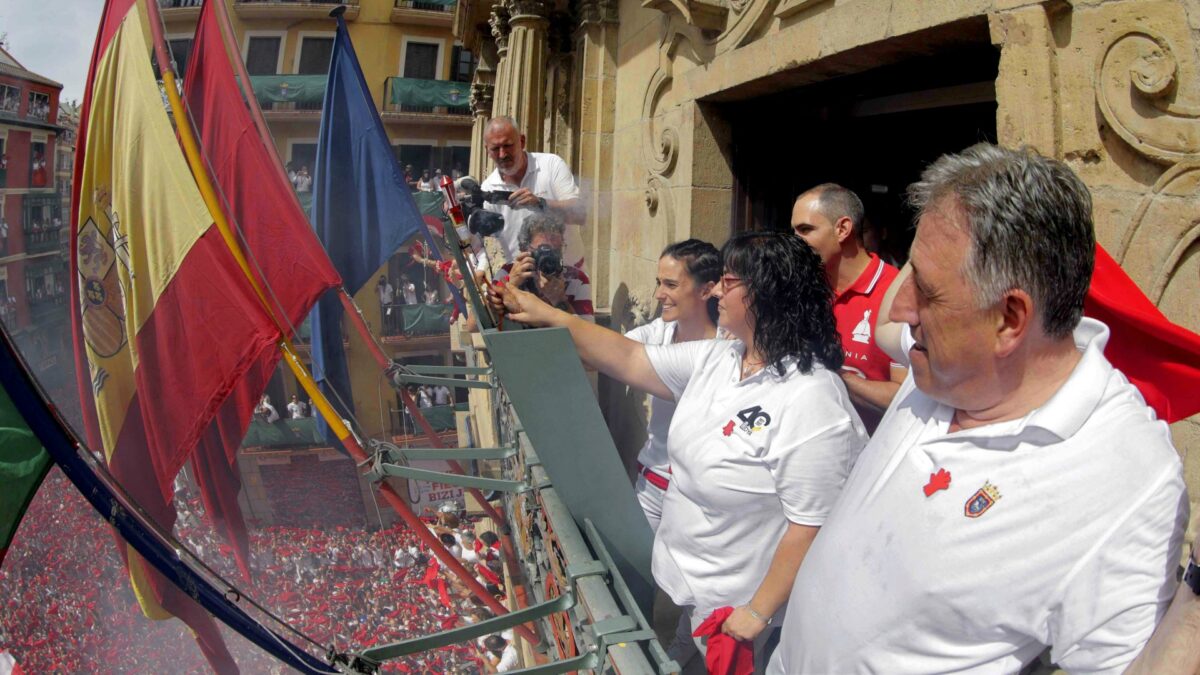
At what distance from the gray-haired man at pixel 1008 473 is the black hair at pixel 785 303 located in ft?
1.94

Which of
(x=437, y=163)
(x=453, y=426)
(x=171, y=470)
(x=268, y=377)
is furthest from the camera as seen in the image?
(x=437, y=163)

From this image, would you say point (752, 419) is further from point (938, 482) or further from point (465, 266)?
point (465, 266)

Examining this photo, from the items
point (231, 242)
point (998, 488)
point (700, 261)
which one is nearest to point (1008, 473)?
point (998, 488)

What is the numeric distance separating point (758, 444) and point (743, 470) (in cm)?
7

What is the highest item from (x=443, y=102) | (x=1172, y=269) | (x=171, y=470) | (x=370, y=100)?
(x=443, y=102)

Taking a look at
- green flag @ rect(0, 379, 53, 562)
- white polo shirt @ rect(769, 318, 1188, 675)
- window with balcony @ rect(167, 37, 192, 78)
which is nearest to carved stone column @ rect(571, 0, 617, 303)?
window with balcony @ rect(167, 37, 192, 78)

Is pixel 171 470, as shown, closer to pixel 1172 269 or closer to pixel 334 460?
pixel 334 460

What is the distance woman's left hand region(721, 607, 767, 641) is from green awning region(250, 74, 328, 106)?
3.03 metres

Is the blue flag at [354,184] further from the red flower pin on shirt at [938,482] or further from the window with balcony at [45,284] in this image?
the red flower pin on shirt at [938,482]

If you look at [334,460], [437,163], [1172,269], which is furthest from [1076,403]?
[437,163]

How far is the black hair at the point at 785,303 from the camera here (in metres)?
1.83

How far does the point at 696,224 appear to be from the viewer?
4039 mm

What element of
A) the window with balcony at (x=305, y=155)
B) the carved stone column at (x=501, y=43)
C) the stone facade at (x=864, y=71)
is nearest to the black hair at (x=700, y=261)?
the stone facade at (x=864, y=71)

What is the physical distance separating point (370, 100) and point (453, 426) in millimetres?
4607
